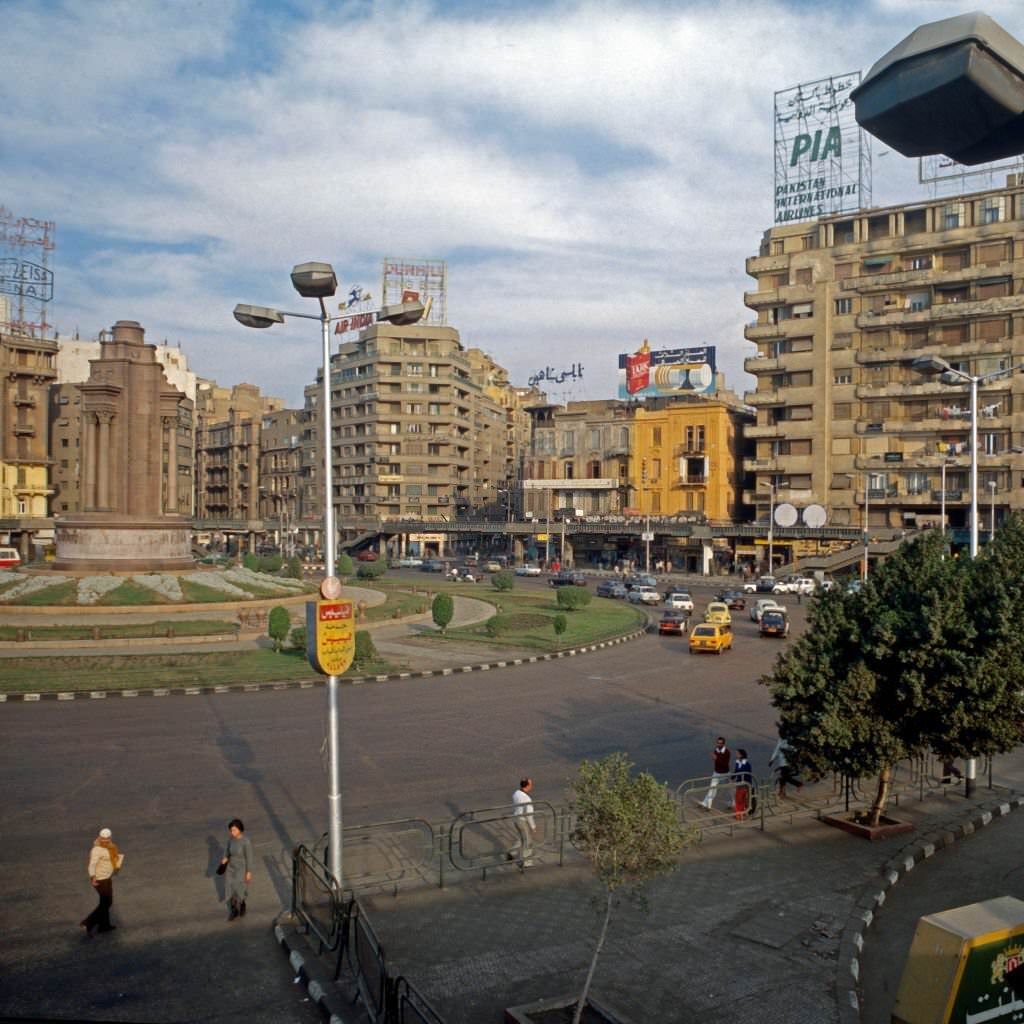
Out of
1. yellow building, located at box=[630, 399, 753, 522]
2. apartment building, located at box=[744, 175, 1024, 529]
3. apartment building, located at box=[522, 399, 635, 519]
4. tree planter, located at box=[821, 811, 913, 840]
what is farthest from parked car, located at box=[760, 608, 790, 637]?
apartment building, located at box=[522, 399, 635, 519]

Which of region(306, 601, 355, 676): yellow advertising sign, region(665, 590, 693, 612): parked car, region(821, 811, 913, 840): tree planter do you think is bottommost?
region(665, 590, 693, 612): parked car

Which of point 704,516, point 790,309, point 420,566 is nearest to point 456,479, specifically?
point 420,566

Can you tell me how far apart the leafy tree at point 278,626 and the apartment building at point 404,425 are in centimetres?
8096

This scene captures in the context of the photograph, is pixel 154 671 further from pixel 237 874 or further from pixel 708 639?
pixel 708 639

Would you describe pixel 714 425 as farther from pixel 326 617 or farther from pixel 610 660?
pixel 326 617

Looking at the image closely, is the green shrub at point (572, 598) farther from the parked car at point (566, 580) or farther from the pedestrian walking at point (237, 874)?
the pedestrian walking at point (237, 874)

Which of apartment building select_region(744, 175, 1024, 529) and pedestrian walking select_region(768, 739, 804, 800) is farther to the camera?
apartment building select_region(744, 175, 1024, 529)

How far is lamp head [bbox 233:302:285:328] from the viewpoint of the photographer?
475 inches

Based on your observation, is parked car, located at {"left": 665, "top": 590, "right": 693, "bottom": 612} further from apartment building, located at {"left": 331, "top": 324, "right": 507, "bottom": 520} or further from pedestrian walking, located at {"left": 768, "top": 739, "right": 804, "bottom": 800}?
apartment building, located at {"left": 331, "top": 324, "right": 507, "bottom": 520}

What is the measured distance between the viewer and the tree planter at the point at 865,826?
1471cm

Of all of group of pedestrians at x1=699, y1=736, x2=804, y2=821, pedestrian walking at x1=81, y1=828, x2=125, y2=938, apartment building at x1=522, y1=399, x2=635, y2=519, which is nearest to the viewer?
pedestrian walking at x1=81, y1=828, x2=125, y2=938

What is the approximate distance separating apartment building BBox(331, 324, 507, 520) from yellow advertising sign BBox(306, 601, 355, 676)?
337ft

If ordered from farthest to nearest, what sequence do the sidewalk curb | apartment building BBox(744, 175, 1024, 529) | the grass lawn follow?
apartment building BBox(744, 175, 1024, 529) < the grass lawn < the sidewalk curb

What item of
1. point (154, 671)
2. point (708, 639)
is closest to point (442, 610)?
point (708, 639)
